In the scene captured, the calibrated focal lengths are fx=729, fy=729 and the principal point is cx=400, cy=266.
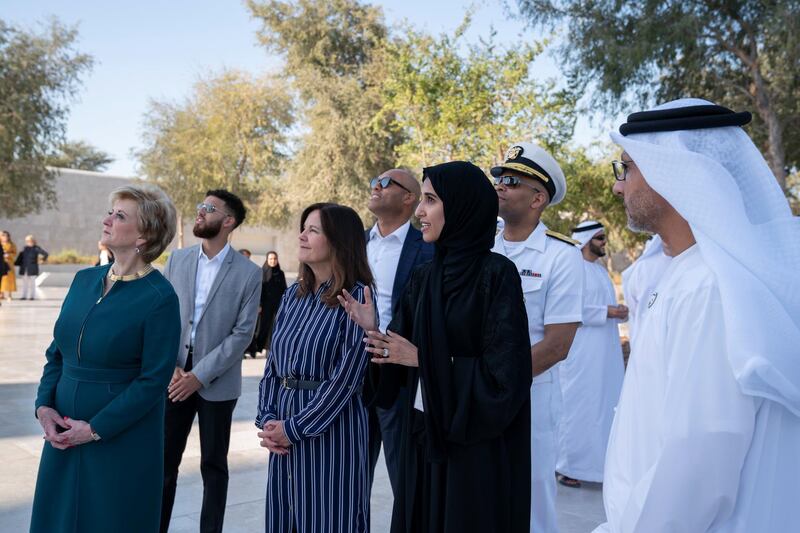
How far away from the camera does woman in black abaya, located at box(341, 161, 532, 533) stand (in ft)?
8.14

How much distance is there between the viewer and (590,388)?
630 cm

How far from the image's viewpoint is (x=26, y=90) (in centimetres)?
2395

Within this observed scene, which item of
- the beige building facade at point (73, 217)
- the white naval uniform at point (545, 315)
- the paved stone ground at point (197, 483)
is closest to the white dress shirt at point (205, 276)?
the paved stone ground at point (197, 483)

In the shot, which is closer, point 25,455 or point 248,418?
point 25,455

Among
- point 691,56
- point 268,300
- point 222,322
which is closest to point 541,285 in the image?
point 222,322

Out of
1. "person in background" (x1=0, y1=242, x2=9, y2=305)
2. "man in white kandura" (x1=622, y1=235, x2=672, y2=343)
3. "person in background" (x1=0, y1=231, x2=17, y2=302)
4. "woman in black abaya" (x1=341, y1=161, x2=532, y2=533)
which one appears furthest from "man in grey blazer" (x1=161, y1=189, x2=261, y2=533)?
"person in background" (x1=0, y1=231, x2=17, y2=302)

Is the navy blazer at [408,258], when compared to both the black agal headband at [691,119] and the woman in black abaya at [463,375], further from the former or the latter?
the black agal headband at [691,119]

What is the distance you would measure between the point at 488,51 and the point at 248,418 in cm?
1374

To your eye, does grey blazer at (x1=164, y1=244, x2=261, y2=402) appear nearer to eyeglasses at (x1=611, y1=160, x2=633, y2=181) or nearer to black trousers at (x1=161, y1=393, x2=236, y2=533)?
black trousers at (x1=161, y1=393, x2=236, y2=533)

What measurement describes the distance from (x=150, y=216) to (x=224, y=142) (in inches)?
1181

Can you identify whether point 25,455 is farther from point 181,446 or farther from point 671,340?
point 671,340

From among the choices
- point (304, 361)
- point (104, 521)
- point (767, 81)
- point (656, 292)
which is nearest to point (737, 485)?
point (656, 292)

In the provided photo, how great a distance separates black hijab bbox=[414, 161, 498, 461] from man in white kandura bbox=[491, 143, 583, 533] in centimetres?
88

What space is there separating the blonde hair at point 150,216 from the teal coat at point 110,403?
16 cm
